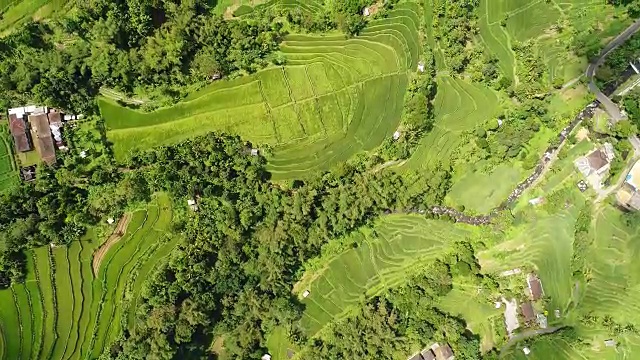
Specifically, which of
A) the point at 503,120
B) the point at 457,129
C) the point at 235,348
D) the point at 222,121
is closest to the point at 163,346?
the point at 235,348

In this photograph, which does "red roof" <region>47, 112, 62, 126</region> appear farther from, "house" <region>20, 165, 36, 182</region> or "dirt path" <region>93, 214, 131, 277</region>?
"dirt path" <region>93, 214, 131, 277</region>

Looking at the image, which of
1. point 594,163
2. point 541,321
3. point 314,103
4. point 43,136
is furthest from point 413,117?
point 43,136

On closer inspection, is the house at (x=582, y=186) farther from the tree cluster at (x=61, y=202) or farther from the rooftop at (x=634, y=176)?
the tree cluster at (x=61, y=202)

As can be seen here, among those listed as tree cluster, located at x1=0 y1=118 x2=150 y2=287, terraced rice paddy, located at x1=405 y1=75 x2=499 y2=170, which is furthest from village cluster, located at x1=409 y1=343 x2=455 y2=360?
tree cluster, located at x1=0 y1=118 x2=150 y2=287

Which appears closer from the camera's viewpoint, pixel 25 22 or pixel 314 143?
pixel 25 22

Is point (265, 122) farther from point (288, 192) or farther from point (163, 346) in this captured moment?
point (163, 346)

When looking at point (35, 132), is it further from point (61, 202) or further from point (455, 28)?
point (455, 28)

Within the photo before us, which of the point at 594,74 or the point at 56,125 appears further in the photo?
the point at 594,74
